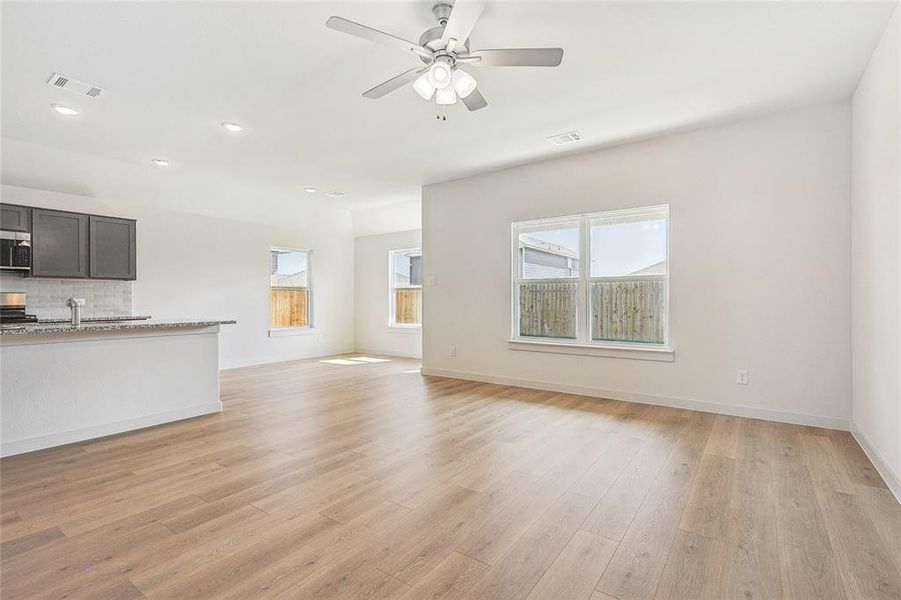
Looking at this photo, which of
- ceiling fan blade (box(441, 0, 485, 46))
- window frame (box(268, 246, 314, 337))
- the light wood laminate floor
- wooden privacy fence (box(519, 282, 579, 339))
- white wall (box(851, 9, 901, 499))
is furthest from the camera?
window frame (box(268, 246, 314, 337))

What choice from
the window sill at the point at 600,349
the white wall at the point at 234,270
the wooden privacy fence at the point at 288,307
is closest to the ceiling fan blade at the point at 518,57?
the window sill at the point at 600,349

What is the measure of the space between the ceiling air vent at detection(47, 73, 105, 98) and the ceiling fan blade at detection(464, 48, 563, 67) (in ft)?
9.72

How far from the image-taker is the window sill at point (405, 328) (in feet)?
26.7

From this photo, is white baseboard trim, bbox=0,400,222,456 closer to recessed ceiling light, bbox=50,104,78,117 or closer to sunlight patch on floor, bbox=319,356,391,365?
recessed ceiling light, bbox=50,104,78,117

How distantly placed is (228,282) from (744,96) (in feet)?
22.7

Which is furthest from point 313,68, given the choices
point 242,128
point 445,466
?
point 445,466

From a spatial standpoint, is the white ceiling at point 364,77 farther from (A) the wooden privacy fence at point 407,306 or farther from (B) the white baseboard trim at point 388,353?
(B) the white baseboard trim at point 388,353

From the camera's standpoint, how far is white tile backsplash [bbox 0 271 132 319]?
5.01m

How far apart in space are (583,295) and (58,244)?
6.09m

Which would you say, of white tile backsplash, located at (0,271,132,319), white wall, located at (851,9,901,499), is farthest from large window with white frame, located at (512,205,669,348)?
white tile backsplash, located at (0,271,132,319)

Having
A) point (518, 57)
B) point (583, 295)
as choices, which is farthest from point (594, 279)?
point (518, 57)

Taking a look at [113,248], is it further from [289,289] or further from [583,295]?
[583,295]

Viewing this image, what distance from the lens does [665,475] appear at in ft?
8.84

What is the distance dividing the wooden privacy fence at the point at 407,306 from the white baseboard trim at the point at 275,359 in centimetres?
135
